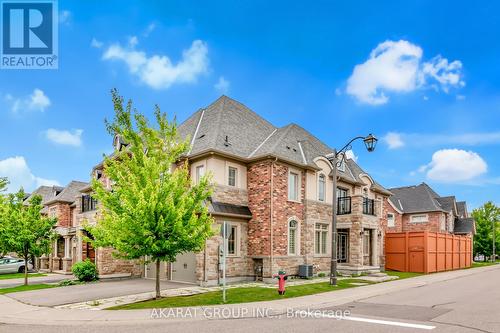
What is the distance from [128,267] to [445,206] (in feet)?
127

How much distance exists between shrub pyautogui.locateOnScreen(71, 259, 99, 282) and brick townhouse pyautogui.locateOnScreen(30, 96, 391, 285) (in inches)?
31.4

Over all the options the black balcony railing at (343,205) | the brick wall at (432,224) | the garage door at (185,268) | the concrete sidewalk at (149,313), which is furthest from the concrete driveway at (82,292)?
the brick wall at (432,224)

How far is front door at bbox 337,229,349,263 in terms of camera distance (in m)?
24.9

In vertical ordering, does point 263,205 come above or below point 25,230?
above

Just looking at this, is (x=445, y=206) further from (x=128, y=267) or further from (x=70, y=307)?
(x=70, y=307)

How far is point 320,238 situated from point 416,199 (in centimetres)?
2753

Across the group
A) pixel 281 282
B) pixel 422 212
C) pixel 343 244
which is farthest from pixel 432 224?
pixel 281 282

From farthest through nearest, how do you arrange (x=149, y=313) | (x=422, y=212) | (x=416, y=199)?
1. (x=416, y=199)
2. (x=422, y=212)
3. (x=149, y=313)

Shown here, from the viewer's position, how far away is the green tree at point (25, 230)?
20.7 m

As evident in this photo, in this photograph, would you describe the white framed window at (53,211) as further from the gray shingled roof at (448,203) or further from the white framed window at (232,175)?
the gray shingled roof at (448,203)

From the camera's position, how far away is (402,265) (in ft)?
94.6

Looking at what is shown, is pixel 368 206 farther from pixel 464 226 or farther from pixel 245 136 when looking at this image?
pixel 464 226

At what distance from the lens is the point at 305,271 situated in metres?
20.4

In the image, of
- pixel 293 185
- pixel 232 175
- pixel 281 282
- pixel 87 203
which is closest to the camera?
pixel 281 282
